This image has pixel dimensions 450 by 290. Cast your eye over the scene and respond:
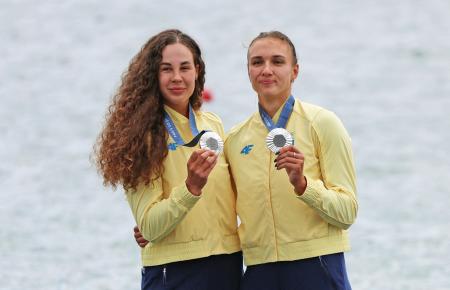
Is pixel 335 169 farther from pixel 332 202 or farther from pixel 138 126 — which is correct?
pixel 138 126

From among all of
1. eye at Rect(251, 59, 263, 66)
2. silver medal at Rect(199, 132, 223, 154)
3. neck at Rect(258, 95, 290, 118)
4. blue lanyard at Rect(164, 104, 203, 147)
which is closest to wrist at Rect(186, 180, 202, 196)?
silver medal at Rect(199, 132, 223, 154)

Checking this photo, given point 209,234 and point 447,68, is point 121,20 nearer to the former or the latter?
point 447,68

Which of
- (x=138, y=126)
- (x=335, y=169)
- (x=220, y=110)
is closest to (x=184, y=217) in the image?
(x=138, y=126)

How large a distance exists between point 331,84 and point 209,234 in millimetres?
12084

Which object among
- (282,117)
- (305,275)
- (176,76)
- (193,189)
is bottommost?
(305,275)

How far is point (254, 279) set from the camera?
14.0 ft

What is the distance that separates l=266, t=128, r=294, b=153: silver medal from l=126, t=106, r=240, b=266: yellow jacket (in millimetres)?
415

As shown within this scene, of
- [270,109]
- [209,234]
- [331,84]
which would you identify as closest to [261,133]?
[270,109]

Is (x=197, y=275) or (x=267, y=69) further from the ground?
(x=267, y=69)

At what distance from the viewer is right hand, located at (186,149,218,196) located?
3941 millimetres

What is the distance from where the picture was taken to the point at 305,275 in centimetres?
417

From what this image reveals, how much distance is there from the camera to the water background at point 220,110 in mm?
9758

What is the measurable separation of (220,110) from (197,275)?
416 inches

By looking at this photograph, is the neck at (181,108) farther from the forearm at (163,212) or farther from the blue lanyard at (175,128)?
the forearm at (163,212)
